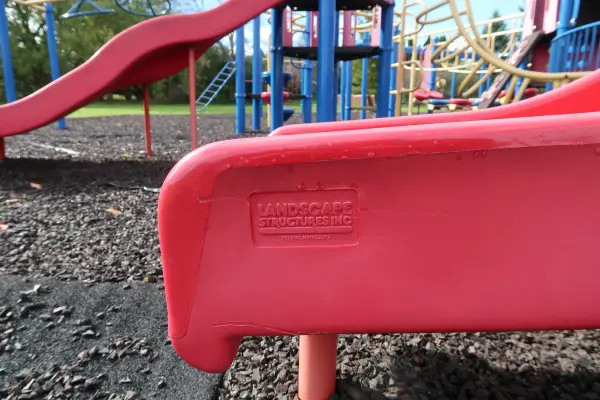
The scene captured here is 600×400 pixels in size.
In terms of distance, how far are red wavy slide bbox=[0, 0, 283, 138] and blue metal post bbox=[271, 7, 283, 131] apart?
1.30 meters

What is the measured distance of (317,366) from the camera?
88cm

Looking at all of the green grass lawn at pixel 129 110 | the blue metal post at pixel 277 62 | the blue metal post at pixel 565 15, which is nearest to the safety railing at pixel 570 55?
the blue metal post at pixel 565 15

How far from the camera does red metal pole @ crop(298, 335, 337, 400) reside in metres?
0.87

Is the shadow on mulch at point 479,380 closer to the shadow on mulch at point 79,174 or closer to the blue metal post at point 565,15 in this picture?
the shadow on mulch at point 79,174

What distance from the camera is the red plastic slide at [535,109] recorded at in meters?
0.98

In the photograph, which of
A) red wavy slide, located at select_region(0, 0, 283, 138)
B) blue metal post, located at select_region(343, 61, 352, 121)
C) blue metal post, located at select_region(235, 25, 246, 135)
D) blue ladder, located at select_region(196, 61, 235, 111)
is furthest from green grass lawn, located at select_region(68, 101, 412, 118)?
red wavy slide, located at select_region(0, 0, 283, 138)

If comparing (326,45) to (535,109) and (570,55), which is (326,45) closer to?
(570,55)

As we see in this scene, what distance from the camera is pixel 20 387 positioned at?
38.5 inches

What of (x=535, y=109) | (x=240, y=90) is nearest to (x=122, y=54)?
(x=535, y=109)

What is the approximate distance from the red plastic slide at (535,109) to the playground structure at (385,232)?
18.5 inches

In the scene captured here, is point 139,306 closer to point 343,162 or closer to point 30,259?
point 30,259

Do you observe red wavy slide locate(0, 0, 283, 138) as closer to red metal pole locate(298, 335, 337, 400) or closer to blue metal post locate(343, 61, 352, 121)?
red metal pole locate(298, 335, 337, 400)

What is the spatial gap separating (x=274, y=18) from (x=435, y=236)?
4197 mm

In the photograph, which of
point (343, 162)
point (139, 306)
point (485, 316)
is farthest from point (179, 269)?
point (139, 306)
